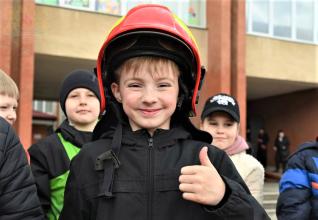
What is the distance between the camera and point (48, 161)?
8.09ft

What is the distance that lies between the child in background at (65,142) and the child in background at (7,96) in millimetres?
268

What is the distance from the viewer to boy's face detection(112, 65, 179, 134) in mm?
1629

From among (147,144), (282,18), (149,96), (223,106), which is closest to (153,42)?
(149,96)

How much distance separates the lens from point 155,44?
167 centimetres

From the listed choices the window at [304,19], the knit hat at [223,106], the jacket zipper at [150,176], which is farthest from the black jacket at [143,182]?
the window at [304,19]

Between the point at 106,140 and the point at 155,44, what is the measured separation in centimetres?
46

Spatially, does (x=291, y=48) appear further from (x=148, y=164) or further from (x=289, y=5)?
(x=148, y=164)

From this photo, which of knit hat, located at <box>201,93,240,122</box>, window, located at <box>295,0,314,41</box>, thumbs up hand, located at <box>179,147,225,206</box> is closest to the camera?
thumbs up hand, located at <box>179,147,225,206</box>

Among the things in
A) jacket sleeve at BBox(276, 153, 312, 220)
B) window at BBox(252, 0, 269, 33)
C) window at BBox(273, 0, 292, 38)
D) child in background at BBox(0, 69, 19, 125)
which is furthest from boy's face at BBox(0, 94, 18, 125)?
window at BBox(273, 0, 292, 38)

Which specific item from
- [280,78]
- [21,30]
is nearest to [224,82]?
[280,78]

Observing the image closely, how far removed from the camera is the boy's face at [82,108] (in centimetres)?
270

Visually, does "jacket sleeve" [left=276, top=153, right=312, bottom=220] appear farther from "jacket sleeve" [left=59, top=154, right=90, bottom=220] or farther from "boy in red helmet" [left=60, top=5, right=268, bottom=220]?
"jacket sleeve" [left=59, top=154, right=90, bottom=220]

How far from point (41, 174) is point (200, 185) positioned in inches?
52.5

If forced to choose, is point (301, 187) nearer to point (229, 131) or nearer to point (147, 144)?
point (229, 131)
